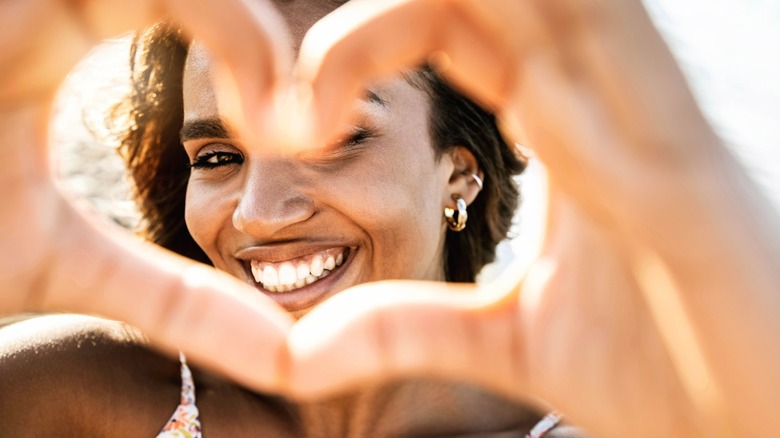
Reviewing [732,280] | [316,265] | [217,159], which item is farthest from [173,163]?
[732,280]

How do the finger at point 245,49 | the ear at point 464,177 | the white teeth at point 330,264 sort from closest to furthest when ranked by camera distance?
1. the finger at point 245,49
2. the white teeth at point 330,264
3. the ear at point 464,177

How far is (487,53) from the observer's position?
2.63ft

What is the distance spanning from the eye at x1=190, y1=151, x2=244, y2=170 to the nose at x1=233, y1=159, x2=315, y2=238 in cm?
11

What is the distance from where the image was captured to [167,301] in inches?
35.2

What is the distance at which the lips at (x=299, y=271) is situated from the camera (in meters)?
1.82

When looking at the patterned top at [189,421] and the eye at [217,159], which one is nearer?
the patterned top at [189,421]

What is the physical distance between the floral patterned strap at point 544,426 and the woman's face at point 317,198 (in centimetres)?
39

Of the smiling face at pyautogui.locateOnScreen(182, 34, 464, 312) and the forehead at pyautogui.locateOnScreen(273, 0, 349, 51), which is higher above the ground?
the forehead at pyautogui.locateOnScreen(273, 0, 349, 51)

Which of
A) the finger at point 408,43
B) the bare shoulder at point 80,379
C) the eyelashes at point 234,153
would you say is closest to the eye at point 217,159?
the eyelashes at point 234,153

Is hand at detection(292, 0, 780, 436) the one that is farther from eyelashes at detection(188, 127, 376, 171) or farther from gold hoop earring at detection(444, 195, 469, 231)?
gold hoop earring at detection(444, 195, 469, 231)

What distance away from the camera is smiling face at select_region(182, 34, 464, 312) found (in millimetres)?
1764

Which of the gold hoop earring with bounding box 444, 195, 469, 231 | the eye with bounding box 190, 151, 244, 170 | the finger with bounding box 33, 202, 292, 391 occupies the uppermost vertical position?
the finger with bounding box 33, 202, 292, 391

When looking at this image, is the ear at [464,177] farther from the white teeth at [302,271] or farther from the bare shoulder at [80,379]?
the bare shoulder at [80,379]

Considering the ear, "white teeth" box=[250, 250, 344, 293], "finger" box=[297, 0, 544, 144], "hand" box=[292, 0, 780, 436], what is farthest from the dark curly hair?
"finger" box=[297, 0, 544, 144]
